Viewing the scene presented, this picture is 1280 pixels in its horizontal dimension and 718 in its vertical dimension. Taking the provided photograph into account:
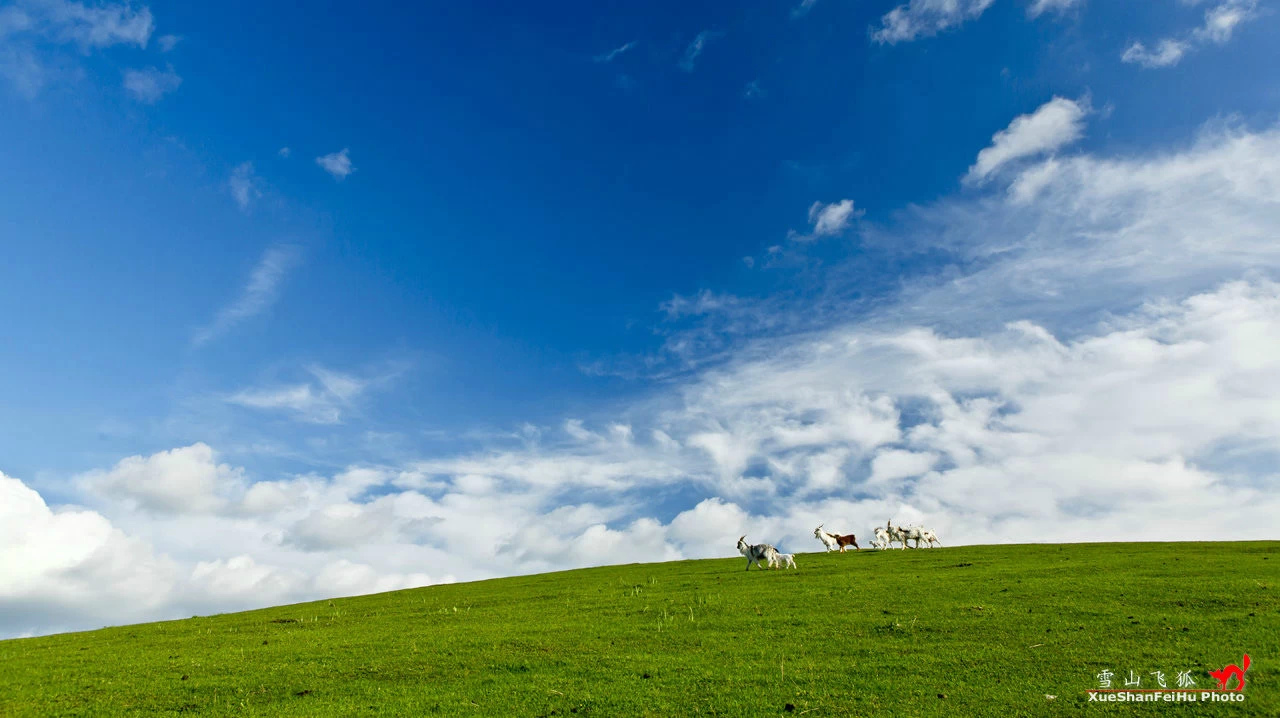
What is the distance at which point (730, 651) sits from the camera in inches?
659

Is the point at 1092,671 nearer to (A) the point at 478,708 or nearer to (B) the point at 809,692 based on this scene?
(B) the point at 809,692

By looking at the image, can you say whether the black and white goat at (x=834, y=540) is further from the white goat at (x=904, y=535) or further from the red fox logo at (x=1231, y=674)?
the red fox logo at (x=1231, y=674)

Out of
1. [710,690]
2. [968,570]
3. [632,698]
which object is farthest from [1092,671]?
[968,570]

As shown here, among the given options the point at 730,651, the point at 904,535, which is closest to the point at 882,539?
the point at 904,535

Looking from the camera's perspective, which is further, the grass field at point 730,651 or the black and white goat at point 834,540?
the black and white goat at point 834,540

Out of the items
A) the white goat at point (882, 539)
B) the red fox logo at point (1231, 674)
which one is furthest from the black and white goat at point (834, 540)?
the red fox logo at point (1231, 674)

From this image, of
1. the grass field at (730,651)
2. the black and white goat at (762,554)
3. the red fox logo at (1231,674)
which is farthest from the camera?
the black and white goat at (762,554)

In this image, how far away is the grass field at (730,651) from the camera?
12977 millimetres

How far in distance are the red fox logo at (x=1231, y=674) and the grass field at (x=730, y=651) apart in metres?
0.17

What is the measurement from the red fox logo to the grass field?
17 centimetres

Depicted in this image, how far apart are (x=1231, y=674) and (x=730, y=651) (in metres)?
9.82

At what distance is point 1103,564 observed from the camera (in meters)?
30.1

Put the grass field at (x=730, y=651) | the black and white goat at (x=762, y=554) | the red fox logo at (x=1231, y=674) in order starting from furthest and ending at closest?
the black and white goat at (x=762, y=554)
the grass field at (x=730, y=651)
the red fox logo at (x=1231, y=674)

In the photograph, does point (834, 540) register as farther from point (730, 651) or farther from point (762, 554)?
point (730, 651)
